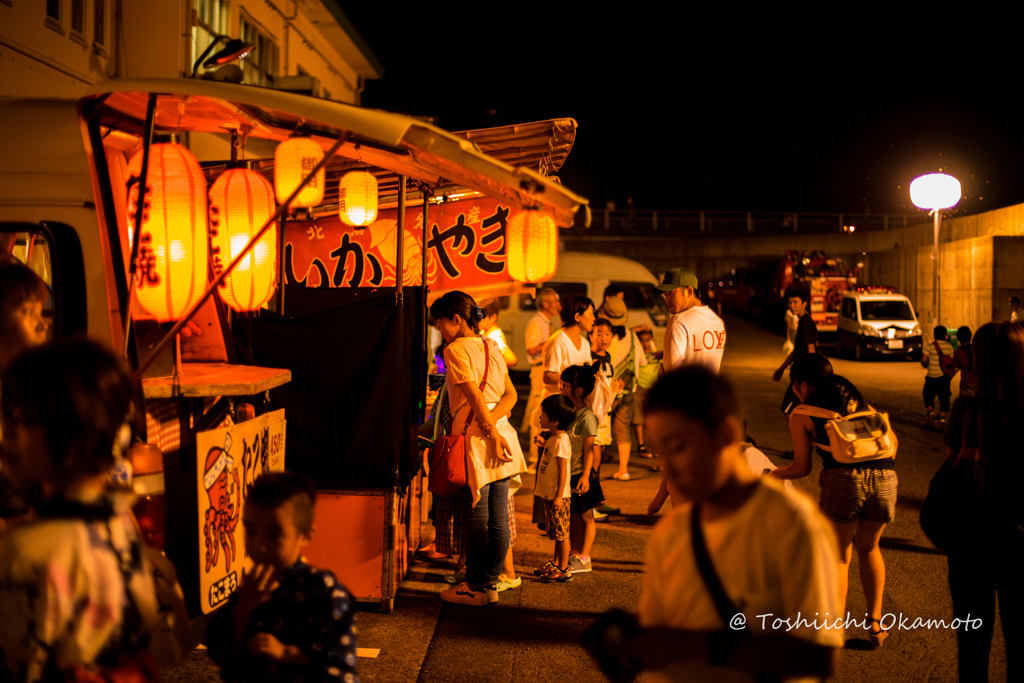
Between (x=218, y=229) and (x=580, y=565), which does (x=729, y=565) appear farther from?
(x=580, y=565)

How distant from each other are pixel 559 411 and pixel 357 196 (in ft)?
7.36

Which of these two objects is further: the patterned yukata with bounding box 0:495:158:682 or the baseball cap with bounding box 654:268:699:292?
the baseball cap with bounding box 654:268:699:292

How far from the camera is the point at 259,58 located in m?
17.1

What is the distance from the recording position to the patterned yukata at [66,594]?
1705mm

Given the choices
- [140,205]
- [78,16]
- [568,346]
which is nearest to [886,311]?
[568,346]

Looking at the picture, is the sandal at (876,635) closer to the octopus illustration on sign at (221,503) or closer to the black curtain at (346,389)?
the black curtain at (346,389)

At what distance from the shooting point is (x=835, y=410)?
14.0 feet

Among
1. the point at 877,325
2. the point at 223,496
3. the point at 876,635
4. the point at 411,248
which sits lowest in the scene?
the point at 876,635

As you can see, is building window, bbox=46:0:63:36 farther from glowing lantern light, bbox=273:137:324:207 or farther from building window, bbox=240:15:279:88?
glowing lantern light, bbox=273:137:324:207

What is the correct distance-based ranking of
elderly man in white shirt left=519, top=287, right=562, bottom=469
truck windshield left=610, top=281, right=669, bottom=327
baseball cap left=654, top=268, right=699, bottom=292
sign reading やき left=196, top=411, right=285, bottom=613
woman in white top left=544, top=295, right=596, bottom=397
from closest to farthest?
sign reading やき left=196, top=411, right=285, bottom=613
baseball cap left=654, top=268, right=699, bottom=292
woman in white top left=544, top=295, right=596, bottom=397
elderly man in white shirt left=519, top=287, right=562, bottom=469
truck windshield left=610, top=281, right=669, bottom=327

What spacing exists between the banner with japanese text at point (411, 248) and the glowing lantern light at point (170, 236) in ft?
9.85

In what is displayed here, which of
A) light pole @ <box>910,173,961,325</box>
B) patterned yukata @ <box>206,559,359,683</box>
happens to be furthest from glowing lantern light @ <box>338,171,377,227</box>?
light pole @ <box>910,173,961,325</box>

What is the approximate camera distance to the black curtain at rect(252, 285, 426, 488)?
16.0 ft

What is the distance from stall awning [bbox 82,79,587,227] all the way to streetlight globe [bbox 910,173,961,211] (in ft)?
43.6
